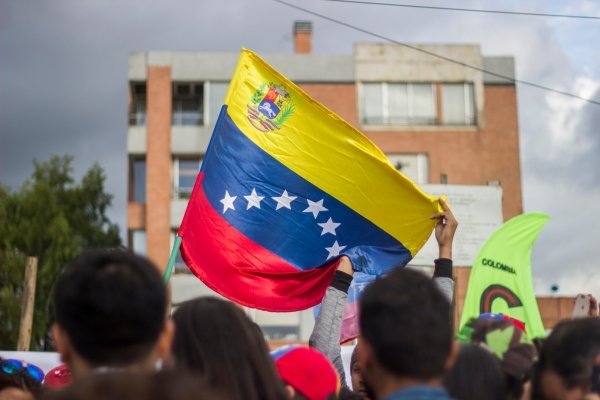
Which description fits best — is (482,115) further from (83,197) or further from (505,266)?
(505,266)

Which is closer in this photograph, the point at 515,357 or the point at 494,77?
the point at 515,357

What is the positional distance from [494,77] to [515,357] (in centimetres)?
3328

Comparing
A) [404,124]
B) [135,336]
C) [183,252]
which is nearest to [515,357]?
[135,336]

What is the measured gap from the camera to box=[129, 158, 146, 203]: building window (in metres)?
36.9

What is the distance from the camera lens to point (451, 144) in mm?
36156

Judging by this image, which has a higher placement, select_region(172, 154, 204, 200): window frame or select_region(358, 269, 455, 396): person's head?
select_region(172, 154, 204, 200): window frame

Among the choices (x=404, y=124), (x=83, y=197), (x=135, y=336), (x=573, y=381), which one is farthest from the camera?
(x=83, y=197)

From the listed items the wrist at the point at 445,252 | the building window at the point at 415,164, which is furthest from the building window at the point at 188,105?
→ the wrist at the point at 445,252

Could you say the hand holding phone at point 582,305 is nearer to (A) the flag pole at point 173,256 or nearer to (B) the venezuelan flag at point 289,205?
(B) the venezuelan flag at point 289,205

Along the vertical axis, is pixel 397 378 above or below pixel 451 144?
below

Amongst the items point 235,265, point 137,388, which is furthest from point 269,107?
point 137,388

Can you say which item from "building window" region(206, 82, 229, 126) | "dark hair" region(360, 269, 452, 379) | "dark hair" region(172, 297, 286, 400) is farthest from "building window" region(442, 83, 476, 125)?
"dark hair" region(360, 269, 452, 379)

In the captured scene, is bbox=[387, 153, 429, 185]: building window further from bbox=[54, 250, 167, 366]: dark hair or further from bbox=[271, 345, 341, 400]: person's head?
bbox=[54, 250, 167, 366]: dark hair

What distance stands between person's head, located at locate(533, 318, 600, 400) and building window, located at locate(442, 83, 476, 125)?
33.0 meters
